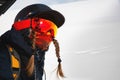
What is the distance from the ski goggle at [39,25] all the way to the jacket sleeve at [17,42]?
87 millimetres

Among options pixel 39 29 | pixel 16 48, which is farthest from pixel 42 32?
pixel 16 48

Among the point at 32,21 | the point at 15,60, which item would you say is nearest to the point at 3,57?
the point at 15,60

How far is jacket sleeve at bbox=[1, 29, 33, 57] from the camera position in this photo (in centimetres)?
98

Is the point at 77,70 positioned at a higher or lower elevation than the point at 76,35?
lower

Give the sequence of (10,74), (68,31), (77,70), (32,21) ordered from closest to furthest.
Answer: (10,74), (32,21), (77,70), (68,31)

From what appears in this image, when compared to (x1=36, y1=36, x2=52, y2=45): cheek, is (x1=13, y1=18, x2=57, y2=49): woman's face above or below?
above

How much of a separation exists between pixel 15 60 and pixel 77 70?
1.18 metres

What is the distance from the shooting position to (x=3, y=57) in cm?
94

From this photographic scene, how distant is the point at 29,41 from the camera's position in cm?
103

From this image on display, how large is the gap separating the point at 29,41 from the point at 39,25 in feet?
0.36

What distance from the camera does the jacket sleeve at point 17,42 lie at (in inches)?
38.4

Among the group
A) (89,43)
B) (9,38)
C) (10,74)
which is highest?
(9,38)

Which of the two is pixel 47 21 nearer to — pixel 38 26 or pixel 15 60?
pixel 38 26

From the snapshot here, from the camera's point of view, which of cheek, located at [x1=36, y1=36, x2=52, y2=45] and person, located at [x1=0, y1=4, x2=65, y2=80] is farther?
cheek, located at [x1=36, y1=36, x2=52, y2=45]
